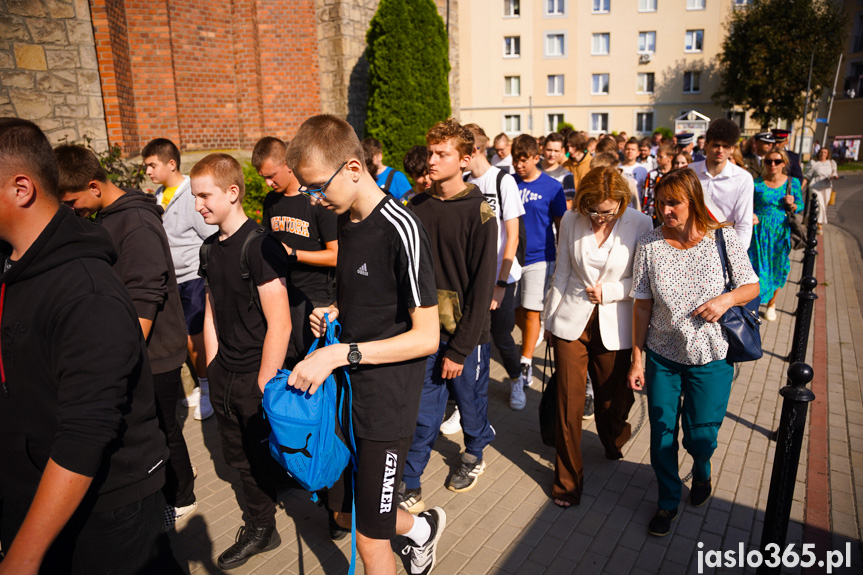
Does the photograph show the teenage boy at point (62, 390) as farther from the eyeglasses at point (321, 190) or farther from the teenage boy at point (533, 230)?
the teenage boy at point (533, 230)

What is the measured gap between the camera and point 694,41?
1681 inches

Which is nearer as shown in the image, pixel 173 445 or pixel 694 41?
→ pixel 173 445

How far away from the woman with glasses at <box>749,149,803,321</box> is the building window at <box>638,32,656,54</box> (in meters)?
41.8

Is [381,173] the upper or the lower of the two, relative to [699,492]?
upper

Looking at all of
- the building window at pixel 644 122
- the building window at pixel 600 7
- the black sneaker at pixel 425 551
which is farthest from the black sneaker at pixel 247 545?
the building window at pixel 600 7

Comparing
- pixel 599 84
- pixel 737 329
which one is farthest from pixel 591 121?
pixel 737 329

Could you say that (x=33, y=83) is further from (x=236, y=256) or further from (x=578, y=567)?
(x=578, y=567)

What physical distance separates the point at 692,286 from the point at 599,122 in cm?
4543

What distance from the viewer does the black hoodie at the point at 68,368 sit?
1.79 meters

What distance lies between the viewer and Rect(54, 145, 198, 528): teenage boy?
340cm

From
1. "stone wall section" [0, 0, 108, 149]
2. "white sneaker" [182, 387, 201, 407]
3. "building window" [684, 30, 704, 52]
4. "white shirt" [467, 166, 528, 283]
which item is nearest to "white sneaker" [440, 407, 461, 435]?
"white shirt" [467, 166, 528, 283]

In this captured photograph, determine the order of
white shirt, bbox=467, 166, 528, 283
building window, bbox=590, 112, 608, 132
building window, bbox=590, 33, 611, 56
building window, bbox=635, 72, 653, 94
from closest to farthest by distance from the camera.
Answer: white shirt, bbox=467, 166, 528, 283
building window, bbox=590, 33, 611, 56
building window, bbox=635, 72, 653, 94
building window, bbox=590, 112, 608, 132

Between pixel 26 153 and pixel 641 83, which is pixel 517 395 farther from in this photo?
pixel 641 83

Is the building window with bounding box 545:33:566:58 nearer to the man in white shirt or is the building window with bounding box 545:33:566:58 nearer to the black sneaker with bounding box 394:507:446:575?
the man in white shirt
